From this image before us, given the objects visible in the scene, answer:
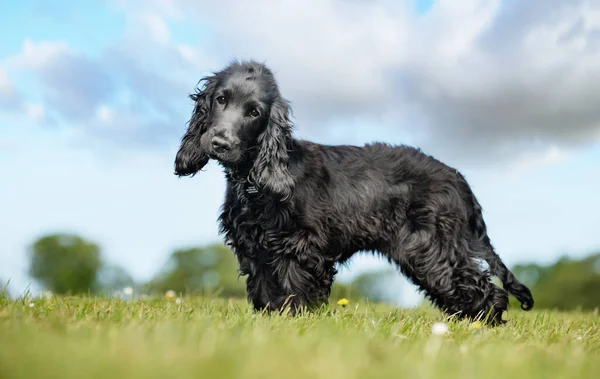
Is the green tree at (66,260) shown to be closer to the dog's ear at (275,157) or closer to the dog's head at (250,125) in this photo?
the dog's head at (250,125)

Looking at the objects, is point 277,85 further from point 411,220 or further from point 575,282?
point 575,282

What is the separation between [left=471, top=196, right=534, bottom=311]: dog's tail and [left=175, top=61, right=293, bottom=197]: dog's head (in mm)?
1987

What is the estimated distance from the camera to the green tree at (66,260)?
45.4 ft

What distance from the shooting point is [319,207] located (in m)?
4.70

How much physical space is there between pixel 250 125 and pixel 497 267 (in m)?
2.70

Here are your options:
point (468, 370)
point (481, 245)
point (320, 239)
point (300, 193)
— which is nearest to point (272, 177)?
point (300, 193)

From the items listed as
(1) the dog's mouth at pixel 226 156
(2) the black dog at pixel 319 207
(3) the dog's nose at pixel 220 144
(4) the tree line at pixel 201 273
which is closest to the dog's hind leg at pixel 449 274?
(2) the black dog at pixel 319 207

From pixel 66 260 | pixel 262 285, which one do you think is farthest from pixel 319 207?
pixel 66 260

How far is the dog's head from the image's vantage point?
423 cm

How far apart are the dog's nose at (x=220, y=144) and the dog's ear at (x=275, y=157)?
0.44 meters

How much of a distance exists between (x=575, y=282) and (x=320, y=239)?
30.3 feet

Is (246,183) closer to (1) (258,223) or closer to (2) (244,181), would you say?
(2) (244,181)

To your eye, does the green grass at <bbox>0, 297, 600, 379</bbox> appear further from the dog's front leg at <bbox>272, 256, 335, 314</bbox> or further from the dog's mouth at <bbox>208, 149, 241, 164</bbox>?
the dog's mouth at <bbox>208, 149, 241, 164</bbox>

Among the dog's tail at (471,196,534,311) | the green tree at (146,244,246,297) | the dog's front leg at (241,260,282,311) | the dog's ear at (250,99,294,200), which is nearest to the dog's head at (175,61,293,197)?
the dog's ear at (250,99,294,200)
